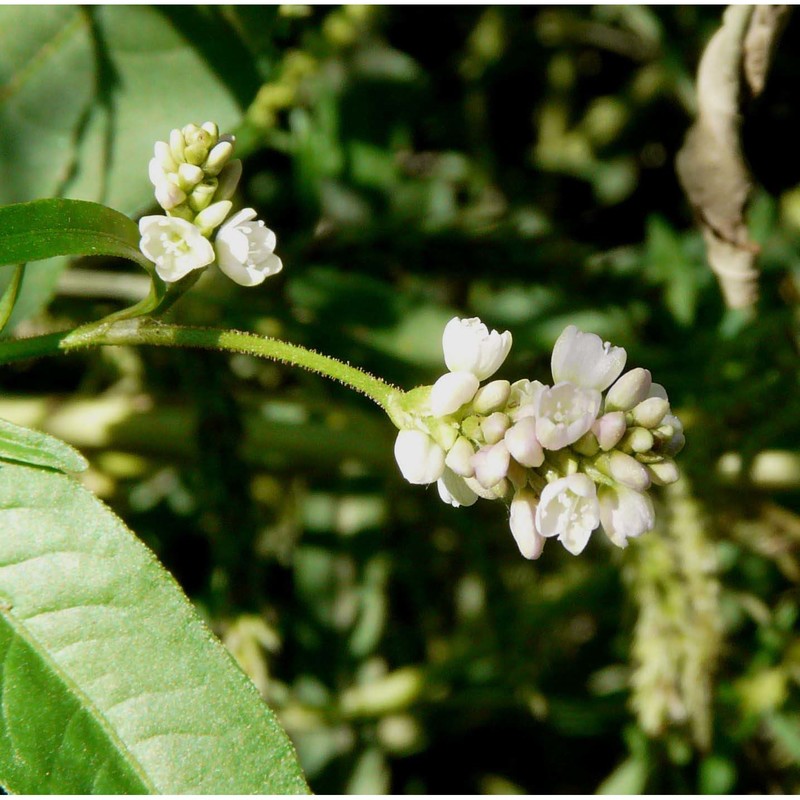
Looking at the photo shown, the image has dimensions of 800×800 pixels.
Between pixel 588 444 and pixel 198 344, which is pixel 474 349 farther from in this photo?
pixel 198 344

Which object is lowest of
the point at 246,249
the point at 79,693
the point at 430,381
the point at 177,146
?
the point at 430,381

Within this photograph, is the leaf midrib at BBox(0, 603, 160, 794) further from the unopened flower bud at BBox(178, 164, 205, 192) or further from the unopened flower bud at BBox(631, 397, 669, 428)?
the unopened flower bud at BBox(631, 397, 669, 428)

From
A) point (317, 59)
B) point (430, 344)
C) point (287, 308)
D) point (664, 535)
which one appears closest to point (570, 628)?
point (664, 535)

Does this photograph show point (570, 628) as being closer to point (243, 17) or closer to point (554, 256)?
point (554, 256)

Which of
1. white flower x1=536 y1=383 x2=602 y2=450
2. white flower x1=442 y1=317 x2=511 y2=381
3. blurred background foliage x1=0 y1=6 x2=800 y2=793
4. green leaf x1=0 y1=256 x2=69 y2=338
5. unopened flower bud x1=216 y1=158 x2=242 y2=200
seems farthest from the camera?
blurred background foliage x1=0 y1=6 x2=800 y2=793

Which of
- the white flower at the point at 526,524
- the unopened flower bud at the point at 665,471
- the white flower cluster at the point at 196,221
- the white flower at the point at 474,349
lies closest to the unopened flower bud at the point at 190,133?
the white flower cluster at the point at 196,221

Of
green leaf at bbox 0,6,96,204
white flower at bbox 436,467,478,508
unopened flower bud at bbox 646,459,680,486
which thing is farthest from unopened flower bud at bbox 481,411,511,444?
green leaf at bbox 0,6,96,204

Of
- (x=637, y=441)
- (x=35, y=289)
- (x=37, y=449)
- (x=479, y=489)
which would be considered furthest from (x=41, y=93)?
(x=637, y=441)
